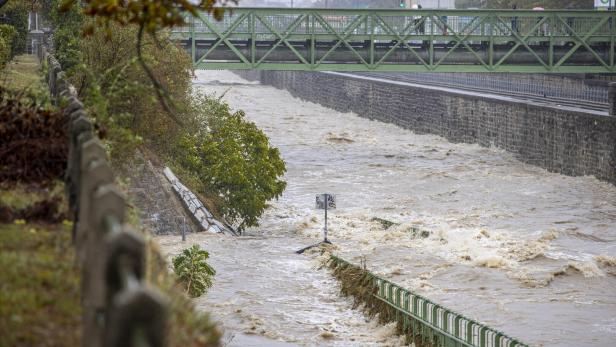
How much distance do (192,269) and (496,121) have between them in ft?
117

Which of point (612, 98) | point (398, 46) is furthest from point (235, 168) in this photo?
point (398, 46)

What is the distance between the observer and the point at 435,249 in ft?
119

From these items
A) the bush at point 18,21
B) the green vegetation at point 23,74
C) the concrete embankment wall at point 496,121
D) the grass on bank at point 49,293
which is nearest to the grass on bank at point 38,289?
the grass on bank at point 49,293

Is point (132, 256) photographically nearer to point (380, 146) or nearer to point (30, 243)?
point (30, 243)

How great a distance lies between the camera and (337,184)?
51875 mm

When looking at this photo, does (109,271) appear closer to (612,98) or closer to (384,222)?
(384,222)

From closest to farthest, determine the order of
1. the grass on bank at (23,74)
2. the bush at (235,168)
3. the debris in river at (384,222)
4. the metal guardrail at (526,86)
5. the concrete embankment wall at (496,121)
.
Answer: the grass on bank at (23,74) < the bush at (235,168) < the debris in river at (384,222) < the concrete embankment wall at (496,121) < the metal guardrail at (526,86)

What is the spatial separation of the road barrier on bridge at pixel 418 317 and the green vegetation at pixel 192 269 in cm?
364

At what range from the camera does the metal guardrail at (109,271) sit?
192 inches

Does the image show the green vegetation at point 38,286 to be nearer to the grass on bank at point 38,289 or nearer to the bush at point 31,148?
the grass on bank at point 38,289

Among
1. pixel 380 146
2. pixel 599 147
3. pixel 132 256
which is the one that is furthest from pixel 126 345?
pixel 380 146

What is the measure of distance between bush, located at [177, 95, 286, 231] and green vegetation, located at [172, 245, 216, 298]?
10.8 m

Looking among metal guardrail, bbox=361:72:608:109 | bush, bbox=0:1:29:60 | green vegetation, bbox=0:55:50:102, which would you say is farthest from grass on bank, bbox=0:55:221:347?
metal guardrail, bbox=361:72:608:109

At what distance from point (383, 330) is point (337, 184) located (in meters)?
25.9
